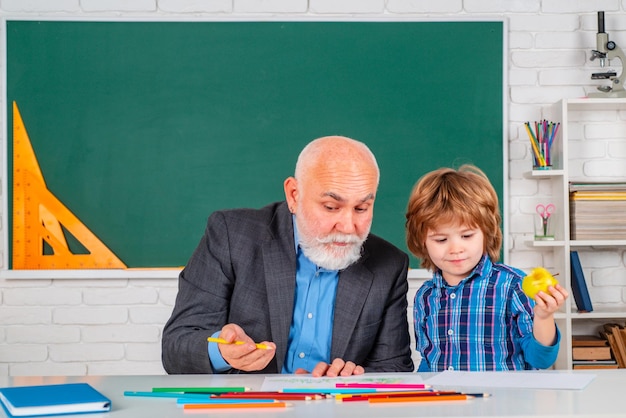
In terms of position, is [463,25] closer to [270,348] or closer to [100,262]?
[100,262]

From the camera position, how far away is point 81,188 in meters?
3.65

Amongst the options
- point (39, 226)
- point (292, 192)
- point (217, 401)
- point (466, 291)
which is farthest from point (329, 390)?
point (39, 226)

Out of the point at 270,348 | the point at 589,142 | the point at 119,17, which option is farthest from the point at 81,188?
the point at 589,142

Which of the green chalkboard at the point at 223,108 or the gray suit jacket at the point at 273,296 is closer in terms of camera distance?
the gray suit jacket at the point at 273,296

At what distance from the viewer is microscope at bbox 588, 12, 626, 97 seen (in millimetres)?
3592

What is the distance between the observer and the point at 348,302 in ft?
7.26

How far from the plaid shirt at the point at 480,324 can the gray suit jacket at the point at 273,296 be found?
116 millimetres

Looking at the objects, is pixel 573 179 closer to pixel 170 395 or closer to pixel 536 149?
pixel 536 149

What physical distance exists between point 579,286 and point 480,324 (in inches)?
63.5

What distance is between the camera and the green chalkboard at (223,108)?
366 cm

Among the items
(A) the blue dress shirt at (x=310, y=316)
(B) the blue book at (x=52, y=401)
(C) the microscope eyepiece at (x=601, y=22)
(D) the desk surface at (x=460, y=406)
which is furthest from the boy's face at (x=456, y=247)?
(C) the microscope eyepiece at (x=601, y=22)

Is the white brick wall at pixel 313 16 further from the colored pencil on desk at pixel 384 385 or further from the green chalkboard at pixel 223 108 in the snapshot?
the colored pencil on desk at pixel 384 385

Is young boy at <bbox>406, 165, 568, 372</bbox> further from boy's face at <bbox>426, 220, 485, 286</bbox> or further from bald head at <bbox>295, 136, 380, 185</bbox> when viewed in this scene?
bald head at <bbox>295, 136, 380, 185</bbox>

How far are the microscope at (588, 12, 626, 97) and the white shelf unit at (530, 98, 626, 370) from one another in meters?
0.05
